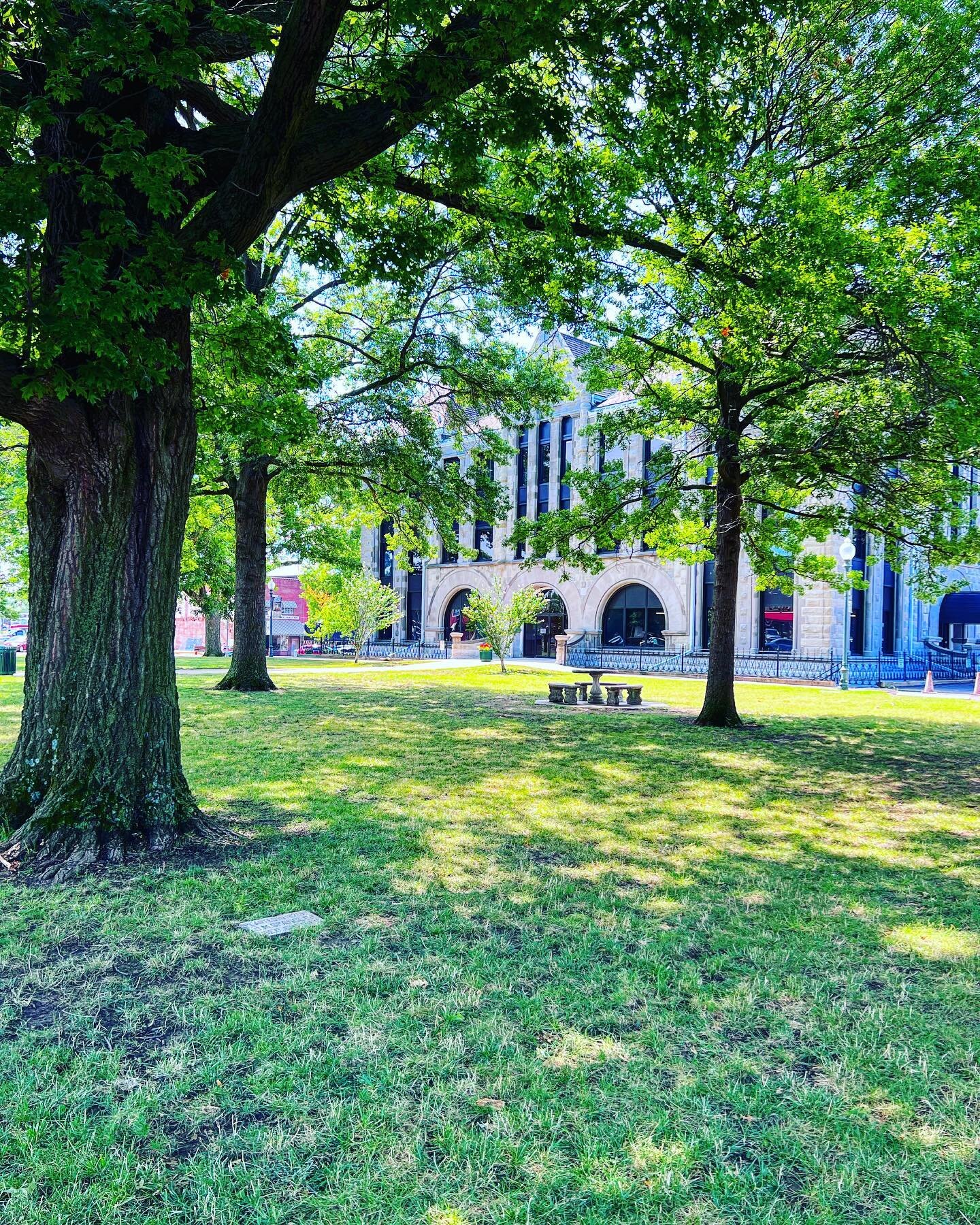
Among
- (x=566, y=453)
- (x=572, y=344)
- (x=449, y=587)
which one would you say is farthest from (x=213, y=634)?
(x=572, y=344)

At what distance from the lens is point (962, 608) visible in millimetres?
35375

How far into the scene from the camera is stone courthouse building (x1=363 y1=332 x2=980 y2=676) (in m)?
34.2

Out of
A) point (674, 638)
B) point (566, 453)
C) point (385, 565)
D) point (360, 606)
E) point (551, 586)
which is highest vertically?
point (566, 453)

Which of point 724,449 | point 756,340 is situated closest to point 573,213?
point 756,340

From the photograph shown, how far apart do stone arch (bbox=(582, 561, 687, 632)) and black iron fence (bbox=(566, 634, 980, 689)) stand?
66.9 inches

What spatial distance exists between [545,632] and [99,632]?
4255 cm

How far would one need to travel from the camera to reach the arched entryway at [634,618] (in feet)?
132

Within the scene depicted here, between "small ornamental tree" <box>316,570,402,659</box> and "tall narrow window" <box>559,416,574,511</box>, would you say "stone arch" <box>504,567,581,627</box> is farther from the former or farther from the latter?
"small ornamental tree" <box>316,570,402,659</box>

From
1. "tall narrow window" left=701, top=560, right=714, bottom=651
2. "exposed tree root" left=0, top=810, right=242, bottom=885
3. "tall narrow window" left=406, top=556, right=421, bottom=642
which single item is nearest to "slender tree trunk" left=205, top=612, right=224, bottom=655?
"tall narrow window" left=406, top=556, right=421, bottom=642

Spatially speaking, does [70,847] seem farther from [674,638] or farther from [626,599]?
[626,599]

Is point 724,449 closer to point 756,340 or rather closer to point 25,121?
point 756,340

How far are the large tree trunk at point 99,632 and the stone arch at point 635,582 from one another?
32528 mm

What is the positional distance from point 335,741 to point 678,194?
9.14 metres

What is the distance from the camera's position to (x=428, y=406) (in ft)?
62.5
